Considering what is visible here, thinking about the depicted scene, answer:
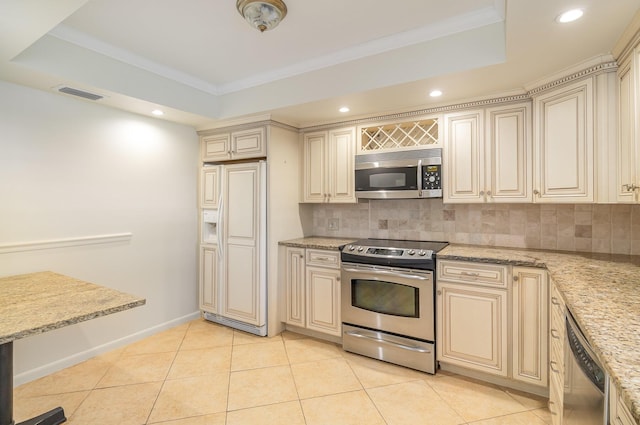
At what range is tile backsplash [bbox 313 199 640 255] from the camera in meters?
2.38

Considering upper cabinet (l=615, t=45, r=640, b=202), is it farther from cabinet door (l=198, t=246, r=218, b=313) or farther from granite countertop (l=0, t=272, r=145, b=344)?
cabinet door (l=198, t=246, r=218, b=313)

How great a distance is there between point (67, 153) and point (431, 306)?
3.27 metres

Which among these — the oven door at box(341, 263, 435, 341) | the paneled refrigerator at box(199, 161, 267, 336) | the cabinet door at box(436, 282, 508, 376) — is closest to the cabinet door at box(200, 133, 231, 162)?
the paneled refrigerator at box(199, 161, 267, 336)

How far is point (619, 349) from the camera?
36.1 inches

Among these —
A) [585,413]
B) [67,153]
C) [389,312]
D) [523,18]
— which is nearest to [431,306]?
[389,312]

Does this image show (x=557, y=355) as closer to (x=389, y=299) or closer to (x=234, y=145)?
(x=389, y=299)

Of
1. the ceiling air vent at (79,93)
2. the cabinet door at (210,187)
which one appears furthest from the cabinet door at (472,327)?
the ceiling air vent at (79,93)

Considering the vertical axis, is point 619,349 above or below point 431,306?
above

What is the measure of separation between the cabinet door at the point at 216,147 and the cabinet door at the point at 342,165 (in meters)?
1.13

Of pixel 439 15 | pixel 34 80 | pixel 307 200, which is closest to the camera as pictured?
pixel 439 15

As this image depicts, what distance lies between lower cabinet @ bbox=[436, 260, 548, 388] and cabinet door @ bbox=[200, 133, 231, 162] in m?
2.47

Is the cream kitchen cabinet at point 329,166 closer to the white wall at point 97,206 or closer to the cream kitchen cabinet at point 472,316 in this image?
the cream kitchen cabinet at point 472,316

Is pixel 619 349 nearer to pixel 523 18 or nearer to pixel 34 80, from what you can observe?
pixel 523 18

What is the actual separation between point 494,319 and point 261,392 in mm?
1768
